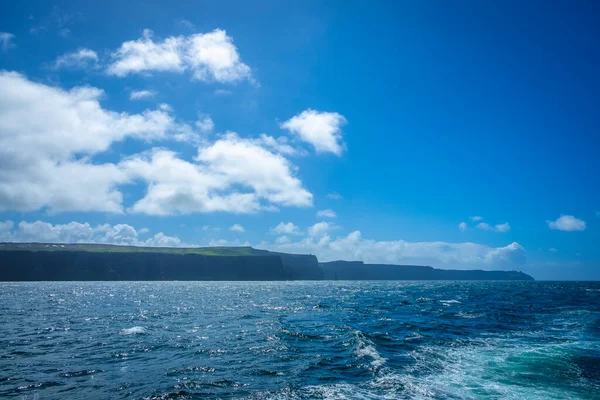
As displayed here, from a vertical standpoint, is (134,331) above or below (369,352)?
below

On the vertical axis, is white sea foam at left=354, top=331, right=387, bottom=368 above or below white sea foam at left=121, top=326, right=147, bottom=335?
above

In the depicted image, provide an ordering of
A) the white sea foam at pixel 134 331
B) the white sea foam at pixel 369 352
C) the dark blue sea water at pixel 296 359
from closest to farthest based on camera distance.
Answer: the dark blue sea water at pixel 296 359
the white sea foam at pixel 369 352
the white sea foam at pixel 134 331

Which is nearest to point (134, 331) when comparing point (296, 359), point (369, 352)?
point (296, 359)

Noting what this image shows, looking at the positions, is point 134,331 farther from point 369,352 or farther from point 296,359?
point 369,352

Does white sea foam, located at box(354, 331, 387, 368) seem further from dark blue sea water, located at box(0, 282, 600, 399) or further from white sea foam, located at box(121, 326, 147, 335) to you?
white sea foam, located at box(121, 326, 147, 335)

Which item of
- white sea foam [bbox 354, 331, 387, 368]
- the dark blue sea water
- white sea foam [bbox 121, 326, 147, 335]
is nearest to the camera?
the dark blue sea water

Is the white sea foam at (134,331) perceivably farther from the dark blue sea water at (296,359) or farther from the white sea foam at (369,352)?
the white sea foam at (369,352)

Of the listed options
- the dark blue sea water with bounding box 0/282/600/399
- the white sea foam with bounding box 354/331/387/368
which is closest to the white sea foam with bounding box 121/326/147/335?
the dark blue sea water with bounding box 0/282/600/399

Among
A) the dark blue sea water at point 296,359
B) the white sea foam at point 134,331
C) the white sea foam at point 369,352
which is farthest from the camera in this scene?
the white sea foam at point 134,331

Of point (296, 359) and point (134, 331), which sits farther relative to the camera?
point (134, 331)

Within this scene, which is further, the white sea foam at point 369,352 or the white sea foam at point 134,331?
the white sea foam at point 134,331

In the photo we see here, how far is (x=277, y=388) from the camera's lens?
17.3 m

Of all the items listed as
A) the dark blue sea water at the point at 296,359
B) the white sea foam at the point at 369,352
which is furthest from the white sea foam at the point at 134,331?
the white sea foam at the point at 369,352

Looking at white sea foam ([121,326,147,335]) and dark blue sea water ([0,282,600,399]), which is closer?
dark blue sea water ([0,282,600,399])
